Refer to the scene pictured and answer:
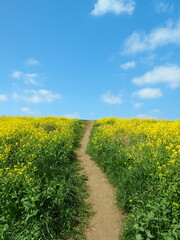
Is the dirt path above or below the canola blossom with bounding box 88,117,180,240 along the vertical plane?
below

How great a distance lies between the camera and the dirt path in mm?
5410

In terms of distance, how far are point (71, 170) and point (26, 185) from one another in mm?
3393

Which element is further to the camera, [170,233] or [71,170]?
[71,170]

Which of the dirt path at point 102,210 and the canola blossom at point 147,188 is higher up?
the canola blossom at point 147,188

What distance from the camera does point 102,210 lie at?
6379 mm

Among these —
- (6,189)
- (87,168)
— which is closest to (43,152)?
(87,168)

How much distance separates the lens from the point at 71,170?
8750mm

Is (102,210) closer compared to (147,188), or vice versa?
(147,188)

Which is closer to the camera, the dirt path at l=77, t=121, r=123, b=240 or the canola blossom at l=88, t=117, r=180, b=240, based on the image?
the canola blossom at l=88, t=117, r=180, b=240

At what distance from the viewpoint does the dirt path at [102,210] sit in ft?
17.7

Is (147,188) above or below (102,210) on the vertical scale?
above

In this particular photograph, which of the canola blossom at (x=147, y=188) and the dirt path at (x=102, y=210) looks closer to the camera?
the canola blossom at (x=147, y=188)

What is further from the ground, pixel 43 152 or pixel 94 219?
pixel 43 152

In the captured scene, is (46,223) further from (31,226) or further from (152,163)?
(152,163)
